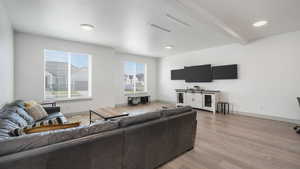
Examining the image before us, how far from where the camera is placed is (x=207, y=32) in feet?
12.7

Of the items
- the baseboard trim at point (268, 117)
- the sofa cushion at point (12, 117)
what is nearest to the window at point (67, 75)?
the sofa cushion at point (12, 117)

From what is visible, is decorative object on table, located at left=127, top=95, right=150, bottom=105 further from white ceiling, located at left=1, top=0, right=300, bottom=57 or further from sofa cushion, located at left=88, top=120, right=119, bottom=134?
sofa cushion, located at left=88, top=120, right=119, bottom=134

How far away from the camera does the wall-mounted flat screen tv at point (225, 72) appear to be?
4948mm

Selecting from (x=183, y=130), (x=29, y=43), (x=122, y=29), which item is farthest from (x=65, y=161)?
(x=29, y=43)

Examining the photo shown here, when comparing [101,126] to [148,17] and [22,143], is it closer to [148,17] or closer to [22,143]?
[22,143]

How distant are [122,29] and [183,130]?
293 cm

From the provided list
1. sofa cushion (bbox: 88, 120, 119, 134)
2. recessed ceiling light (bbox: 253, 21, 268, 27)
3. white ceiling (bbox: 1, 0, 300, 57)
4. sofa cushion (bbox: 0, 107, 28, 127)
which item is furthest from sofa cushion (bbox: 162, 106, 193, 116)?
recessed ceiling light (bbox: 253, 21, 268, 27)

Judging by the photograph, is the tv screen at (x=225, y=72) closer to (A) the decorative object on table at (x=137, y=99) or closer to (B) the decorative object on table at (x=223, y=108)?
(B) the decorative object on table at (x=223, y=108)

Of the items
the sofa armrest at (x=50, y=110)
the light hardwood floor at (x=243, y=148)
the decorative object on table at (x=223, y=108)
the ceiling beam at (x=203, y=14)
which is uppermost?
the ceiling beam at (x=203, y=14)

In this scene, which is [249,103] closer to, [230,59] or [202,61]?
[230,59]

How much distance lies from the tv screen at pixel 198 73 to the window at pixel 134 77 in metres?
2.51

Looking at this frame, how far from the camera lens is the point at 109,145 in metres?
1.40

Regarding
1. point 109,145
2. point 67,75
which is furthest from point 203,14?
point 67,75

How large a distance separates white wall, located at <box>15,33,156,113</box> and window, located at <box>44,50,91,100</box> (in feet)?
0.80
